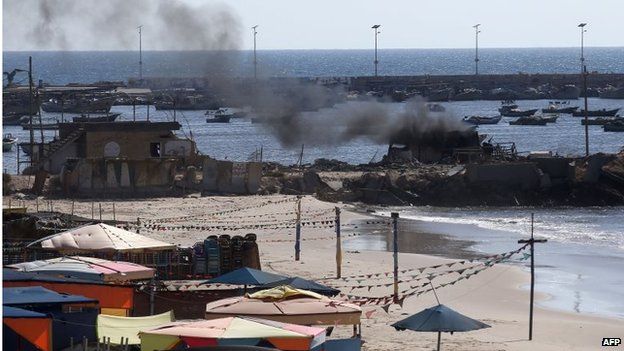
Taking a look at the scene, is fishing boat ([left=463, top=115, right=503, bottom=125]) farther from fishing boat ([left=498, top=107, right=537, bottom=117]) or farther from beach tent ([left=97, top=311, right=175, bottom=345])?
beach tent ([left=97, top=311, right=175, bottom=345])

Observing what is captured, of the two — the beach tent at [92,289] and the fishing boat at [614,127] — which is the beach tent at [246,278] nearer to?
the beach tent at [92,289]

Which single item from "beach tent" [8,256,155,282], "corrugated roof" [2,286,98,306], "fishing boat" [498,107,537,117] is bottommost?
"beach tent" [8,256,155,282]

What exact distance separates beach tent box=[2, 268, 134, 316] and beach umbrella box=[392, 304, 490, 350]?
4329 mm

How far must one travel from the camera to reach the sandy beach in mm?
21953

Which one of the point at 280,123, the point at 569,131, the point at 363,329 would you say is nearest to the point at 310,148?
the point at 280,123

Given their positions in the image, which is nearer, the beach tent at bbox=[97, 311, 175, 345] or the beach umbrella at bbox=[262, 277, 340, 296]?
the beach tent at bbox=[97, 311, 175, 345]

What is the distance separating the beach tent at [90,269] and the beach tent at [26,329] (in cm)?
559

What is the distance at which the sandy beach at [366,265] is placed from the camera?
22.0m

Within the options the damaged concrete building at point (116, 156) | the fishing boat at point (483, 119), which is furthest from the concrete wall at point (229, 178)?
the fishing boat at point (483, 119)

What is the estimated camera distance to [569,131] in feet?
341

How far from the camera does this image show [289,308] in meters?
18.5

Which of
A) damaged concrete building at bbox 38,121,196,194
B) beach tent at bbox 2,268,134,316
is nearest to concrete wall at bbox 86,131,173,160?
damaged concrete building at bbox 38,121,196,194

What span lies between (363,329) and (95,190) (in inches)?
895

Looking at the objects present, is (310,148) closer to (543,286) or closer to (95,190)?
(95,190)
